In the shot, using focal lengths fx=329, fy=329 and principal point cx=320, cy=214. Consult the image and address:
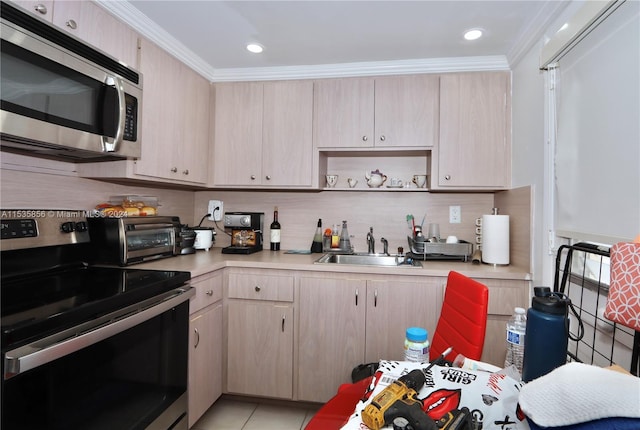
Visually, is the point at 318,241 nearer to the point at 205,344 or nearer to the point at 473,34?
the point at 205,344

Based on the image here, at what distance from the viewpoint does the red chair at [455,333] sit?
119cm

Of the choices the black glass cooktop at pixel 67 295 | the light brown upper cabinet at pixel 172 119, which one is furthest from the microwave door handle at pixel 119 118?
the black glass cooktop at pixel 67 295

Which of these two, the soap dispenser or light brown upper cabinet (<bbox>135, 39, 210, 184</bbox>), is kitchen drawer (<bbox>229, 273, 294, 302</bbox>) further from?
light brown upper cabinet (<bbox>135, 39, 210, 184</bbox>)

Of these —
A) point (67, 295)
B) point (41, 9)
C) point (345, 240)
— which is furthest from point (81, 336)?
point (345, 240)

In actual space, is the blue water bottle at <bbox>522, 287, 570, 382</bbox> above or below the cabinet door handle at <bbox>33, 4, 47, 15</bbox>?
below

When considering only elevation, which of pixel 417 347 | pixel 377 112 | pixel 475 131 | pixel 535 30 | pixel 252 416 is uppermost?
pixel 535 30

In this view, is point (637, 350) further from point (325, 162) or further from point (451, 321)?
point (325, 162)

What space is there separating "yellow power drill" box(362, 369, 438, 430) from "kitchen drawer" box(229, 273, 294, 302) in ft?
4.59

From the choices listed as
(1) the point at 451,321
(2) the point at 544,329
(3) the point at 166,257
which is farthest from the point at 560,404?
(3) the point at 166,257

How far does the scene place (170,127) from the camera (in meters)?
2.05

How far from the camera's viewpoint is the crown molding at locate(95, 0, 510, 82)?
202cm

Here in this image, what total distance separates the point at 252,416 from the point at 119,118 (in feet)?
6.08

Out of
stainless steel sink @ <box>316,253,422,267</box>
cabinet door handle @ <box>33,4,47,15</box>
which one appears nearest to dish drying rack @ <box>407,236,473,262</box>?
stainless steel sink @ <box>316,253,422,267</box>

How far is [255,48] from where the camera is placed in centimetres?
217
